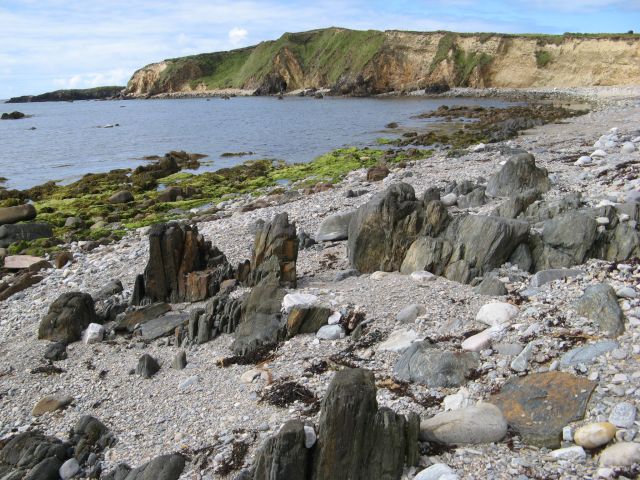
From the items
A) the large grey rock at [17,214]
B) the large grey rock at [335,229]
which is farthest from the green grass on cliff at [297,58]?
the large grey rock at [335,229]

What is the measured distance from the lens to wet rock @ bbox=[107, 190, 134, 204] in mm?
26344

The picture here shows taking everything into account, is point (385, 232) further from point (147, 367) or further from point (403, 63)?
point (403, 63)

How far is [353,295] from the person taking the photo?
1027 cm

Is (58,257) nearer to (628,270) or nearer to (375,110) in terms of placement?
(628,270)

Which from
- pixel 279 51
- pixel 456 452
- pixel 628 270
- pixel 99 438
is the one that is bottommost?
pixel 99 438

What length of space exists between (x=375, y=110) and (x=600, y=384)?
66.4 metres

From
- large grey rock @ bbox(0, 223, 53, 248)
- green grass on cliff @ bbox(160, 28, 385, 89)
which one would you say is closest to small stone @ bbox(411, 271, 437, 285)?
large grey rock @ bbox(0, 223, 53, 248)

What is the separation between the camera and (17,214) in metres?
23.4

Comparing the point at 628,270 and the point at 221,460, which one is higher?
the point at 628,270

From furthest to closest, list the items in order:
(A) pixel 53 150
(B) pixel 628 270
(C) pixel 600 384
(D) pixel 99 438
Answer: (A) pixel 53 150 < (B) pixel 628 270 < (D) pixel 99 438 < (C) pixel 600 384

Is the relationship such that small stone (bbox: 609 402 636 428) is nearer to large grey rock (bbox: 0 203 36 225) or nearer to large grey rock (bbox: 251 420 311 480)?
large grey rock (bbox: 251 420 311 480)

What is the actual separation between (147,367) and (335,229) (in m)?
6.65

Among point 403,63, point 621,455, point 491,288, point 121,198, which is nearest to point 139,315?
point 491,288

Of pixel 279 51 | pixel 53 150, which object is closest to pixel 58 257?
pixel 53 150
